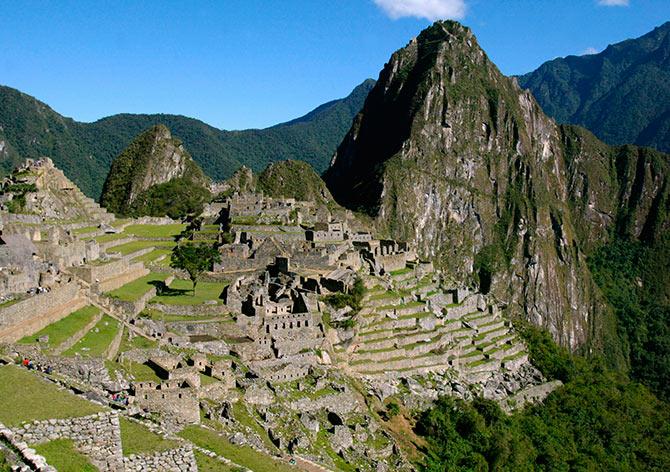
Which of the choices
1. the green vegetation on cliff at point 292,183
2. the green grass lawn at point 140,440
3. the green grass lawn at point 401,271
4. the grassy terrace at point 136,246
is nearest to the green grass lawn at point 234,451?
the green grass lawn at point 140,440

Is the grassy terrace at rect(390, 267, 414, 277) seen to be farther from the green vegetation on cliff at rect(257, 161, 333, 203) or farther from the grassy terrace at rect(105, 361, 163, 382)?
the green vegetation on cliff at rect(257, 161, 333, 203)

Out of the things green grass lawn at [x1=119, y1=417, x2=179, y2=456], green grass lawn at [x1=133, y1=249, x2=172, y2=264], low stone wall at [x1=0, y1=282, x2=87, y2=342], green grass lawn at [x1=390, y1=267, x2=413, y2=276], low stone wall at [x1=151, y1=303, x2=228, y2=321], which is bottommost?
green grass lawn at [x1=119, y1=417, x2=179, y2=456]

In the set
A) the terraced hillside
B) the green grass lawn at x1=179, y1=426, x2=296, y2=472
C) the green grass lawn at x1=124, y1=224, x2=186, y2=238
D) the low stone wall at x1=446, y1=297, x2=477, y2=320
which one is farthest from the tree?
the green grass lawn at x1=179, y1=426, x2=296, y2=472

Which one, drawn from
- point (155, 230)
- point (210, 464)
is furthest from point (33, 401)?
point (155, 230)

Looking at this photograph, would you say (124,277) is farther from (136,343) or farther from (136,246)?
(136,343)

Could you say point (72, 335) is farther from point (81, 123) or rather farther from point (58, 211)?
point (81, 123)

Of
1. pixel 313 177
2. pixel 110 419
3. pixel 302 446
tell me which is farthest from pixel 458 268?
pixel 110 419
